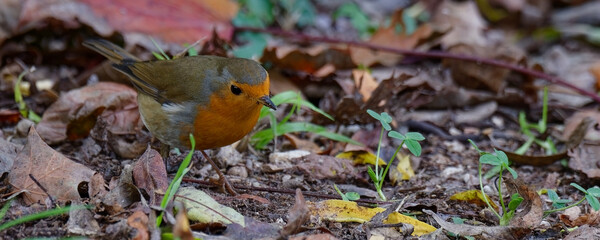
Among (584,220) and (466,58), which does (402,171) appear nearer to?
(584,220)

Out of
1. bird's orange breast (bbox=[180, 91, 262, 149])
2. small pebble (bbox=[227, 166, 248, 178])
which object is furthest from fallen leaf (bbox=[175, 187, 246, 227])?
small pebble (bbox=[227, 166, 248, 178])

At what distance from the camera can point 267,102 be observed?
3.67m

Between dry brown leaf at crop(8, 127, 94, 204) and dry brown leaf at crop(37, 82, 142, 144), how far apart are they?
0.79m

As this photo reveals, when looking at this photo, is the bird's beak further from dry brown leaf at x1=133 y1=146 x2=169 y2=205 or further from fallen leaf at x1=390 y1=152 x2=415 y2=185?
fallen leaf at x1=390 y1=152 x2=415 y2=185

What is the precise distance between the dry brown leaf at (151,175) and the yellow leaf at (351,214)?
73 cm

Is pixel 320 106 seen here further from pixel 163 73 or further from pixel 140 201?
pixel 140 201

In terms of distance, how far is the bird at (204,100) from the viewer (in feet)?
12.3

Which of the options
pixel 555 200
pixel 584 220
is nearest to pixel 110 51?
pixel 555 200

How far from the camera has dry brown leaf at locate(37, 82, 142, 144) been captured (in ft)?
13.8

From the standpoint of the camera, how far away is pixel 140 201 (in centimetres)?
312

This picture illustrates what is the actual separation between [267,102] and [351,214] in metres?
0.80

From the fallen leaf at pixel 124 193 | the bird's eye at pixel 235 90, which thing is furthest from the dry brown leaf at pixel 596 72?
the fallen leaf at pixel 124 193

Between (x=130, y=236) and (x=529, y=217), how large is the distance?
1865 mm

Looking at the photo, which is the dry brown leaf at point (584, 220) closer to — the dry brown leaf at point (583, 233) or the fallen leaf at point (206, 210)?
the dry brown leaf at point (583, 233)
